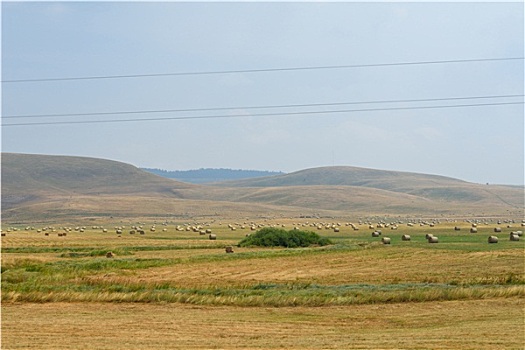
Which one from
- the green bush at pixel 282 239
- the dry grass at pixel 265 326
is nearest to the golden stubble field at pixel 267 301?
the dry grass at pixel 265 326

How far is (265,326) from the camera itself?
21406mm

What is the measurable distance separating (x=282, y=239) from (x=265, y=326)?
35.4 meters

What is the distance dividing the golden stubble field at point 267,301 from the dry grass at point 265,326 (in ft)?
0.10

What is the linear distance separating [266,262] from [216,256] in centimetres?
399

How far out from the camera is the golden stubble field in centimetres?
1903

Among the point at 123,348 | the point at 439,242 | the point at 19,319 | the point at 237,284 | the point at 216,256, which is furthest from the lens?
the point at 439,242

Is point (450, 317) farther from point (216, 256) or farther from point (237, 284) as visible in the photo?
point (216, 256)

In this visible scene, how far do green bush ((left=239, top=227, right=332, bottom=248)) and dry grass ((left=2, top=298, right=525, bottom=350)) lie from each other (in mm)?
30419

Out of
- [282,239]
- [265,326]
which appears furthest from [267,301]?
[282,239]

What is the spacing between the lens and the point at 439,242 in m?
55.2

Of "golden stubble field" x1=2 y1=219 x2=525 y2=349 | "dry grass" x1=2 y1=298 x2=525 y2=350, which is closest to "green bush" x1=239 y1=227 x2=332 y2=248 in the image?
"golden stubble field" x1=2 y1=219 x2=525 y2=349

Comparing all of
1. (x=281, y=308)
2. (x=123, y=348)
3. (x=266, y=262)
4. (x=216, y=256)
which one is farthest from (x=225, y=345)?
(x=216, y=256)

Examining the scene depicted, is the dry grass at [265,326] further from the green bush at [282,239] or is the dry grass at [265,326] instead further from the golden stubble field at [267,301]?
the green bush at [282,239]

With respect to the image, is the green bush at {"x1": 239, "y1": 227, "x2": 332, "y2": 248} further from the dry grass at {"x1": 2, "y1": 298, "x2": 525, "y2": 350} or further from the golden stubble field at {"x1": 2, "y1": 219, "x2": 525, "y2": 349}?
the dry grass at {"x1": 2, "y1": 298, "x2": 525, "y2": 350}
